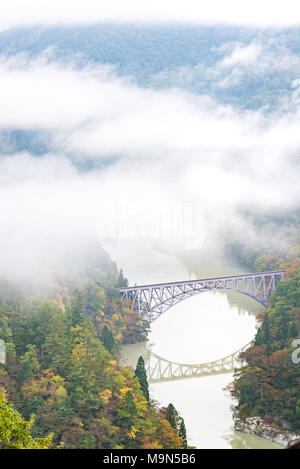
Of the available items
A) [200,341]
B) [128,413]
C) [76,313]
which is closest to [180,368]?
[200,341]

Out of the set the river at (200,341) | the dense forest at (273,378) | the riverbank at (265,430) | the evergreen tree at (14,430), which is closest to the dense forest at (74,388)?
the river at (200,341)

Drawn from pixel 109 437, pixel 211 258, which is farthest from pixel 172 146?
pixel 109 437

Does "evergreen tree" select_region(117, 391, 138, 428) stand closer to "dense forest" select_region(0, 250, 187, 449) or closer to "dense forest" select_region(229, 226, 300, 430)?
"dense forest" select_region(0, 250, 187, 449)

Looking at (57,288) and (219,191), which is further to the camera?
(219,191)

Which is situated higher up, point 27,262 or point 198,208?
point 198,208

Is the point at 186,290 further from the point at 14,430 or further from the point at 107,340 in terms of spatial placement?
the point at 14,430

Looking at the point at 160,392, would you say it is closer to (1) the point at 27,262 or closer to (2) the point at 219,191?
(1) the point at 27,262

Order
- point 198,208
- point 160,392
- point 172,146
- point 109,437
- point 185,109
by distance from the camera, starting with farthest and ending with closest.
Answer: point 185,109, point 172,146, point 198,208, point 160,392, point 109,437
